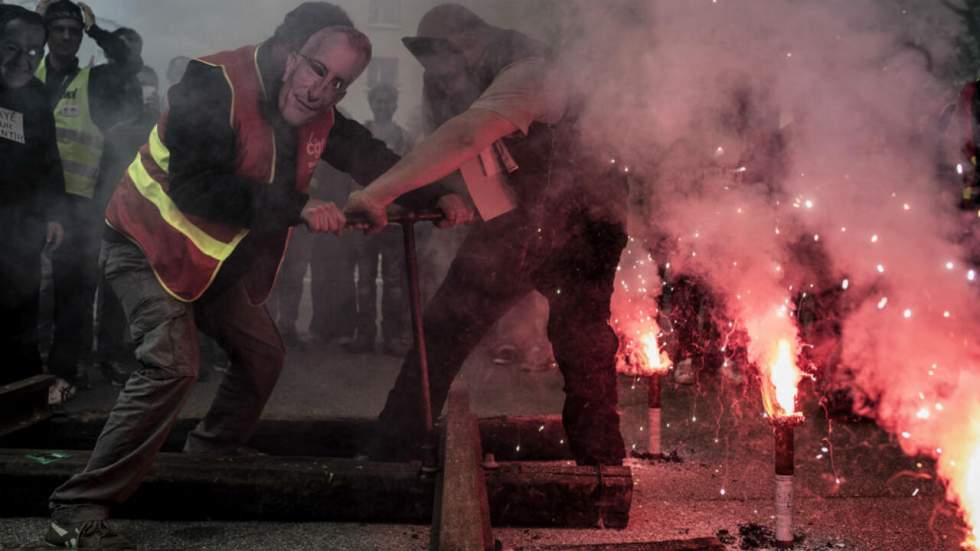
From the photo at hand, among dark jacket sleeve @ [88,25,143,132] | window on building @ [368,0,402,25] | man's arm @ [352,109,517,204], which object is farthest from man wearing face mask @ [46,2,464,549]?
dark jacket sleeve @ [88,25,143,132]

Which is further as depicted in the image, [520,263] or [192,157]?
[520,263]

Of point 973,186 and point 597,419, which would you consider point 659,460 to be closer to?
point 597,419

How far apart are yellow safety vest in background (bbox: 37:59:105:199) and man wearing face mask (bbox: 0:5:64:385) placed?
30 centimetres

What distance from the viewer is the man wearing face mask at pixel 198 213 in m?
2.93

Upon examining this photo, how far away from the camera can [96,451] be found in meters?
2.93

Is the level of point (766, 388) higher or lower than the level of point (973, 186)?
lower

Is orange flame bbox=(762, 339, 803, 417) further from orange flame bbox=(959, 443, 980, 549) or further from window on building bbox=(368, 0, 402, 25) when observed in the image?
window on building bbox=(368, 0, 402, 25)

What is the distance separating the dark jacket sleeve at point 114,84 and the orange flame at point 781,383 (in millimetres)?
4458

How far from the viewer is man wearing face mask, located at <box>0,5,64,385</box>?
4852 mm

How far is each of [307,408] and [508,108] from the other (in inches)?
108

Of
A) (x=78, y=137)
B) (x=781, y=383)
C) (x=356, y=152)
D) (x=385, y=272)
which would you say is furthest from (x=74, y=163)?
(x=781, y=383)

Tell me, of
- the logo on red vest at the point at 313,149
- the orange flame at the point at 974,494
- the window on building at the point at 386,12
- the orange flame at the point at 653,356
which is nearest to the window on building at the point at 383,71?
the window on building at the point at 386,12

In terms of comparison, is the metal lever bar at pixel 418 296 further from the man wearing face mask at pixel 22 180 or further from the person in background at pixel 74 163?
the person in background at pixel 74 163

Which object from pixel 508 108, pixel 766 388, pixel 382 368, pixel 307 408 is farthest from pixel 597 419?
pixel 382 368
